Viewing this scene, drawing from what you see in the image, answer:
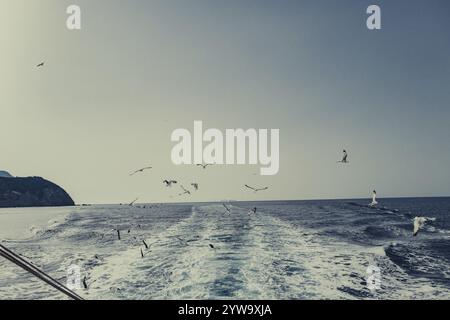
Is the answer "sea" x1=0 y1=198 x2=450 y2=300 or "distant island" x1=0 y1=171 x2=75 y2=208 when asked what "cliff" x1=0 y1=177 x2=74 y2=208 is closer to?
"distant island" x1=0 y1=171 x2=75 y2=208

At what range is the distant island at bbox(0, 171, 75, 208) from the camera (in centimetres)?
17375

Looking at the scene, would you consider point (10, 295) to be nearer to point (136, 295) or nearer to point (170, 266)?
point (136, 295)

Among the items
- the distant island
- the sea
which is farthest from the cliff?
the sea

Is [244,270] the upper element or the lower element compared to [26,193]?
upper

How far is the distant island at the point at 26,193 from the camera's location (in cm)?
17375

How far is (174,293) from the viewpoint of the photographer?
15.7 m

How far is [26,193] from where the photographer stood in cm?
17575

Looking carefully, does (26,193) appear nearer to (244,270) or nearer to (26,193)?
(26,193)

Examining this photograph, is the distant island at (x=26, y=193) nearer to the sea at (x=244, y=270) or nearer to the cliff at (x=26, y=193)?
the cliff at (x=26, y=193)

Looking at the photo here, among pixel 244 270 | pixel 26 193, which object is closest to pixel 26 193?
pixel 26 193

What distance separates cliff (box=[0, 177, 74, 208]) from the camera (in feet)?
570

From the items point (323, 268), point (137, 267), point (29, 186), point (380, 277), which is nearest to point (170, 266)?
point (137, 267)

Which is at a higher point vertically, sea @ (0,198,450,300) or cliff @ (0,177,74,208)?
sea @ (0,198,450,300)

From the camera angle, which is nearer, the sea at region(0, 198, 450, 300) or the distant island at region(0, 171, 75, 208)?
the sea at region(0, 198, 450, 300)
